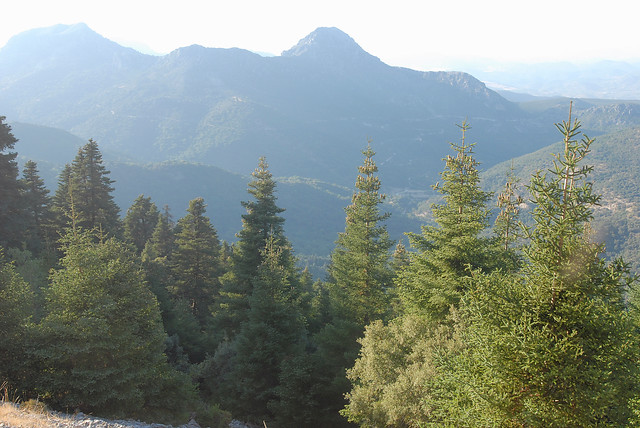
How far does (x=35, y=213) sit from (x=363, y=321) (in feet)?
94.8

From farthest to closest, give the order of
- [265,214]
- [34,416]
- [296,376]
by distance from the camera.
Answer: [265,214] → [296,376] → [34,416]

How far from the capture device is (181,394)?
1598 centimetres

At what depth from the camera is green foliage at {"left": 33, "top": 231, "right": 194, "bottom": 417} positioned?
1317 centimetres

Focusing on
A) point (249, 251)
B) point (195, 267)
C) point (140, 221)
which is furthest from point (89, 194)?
point (249, 251)

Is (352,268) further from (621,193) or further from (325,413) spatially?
(621,193)

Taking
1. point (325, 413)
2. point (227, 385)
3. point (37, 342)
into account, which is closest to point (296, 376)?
point (325, 413)

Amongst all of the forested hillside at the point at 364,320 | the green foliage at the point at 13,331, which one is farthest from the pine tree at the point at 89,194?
the green foliage at the point at 13,331

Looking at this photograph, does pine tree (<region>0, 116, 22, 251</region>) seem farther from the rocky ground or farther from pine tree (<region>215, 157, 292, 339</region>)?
the rocky ground

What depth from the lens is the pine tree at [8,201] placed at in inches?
1031

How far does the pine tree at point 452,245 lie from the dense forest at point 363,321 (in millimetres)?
74

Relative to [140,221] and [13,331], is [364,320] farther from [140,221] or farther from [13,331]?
[140,221]

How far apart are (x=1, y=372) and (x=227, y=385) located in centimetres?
1078

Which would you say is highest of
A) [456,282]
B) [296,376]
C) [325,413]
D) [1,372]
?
[456,282]

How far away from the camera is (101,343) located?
13.3 metres
